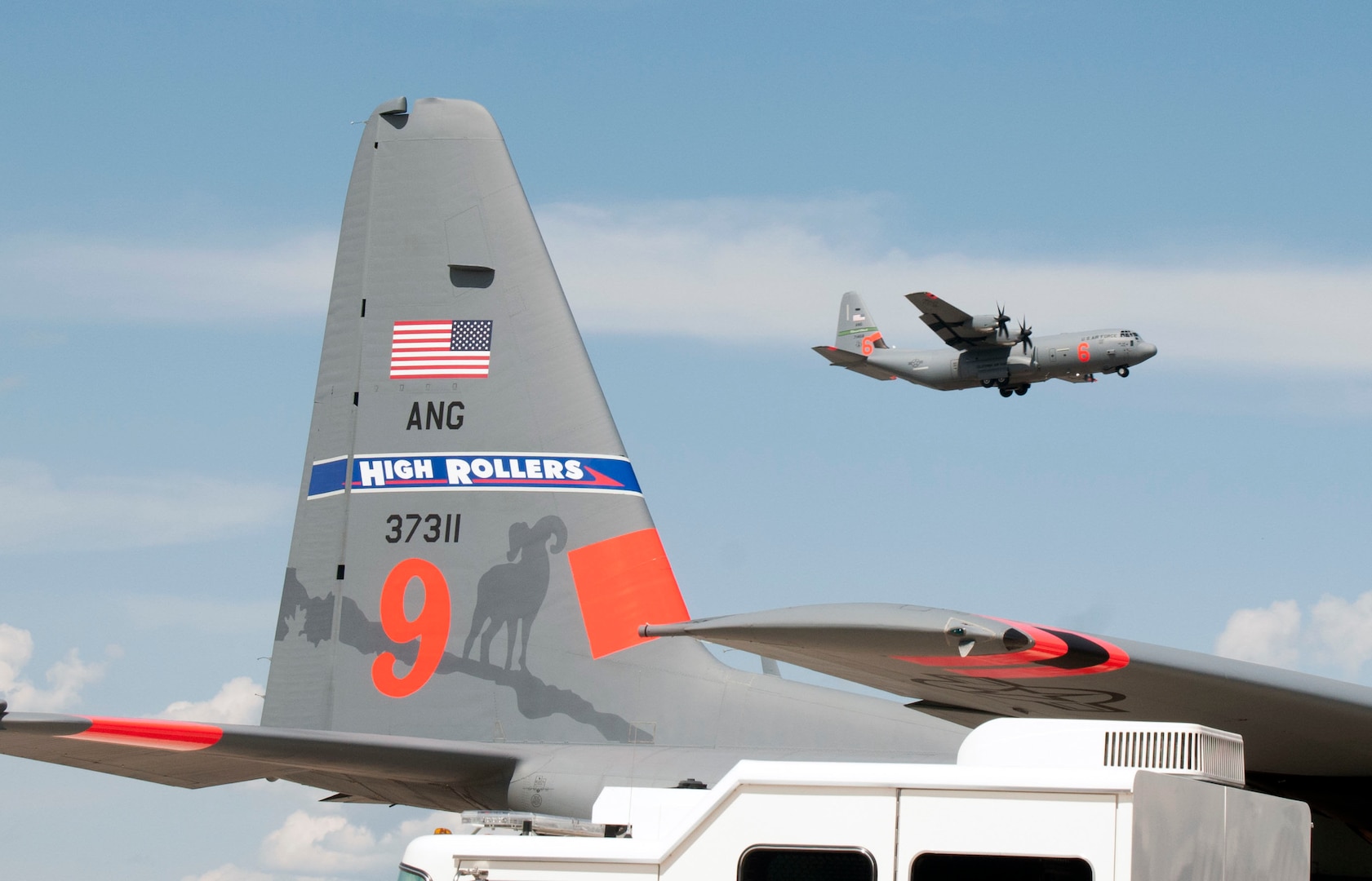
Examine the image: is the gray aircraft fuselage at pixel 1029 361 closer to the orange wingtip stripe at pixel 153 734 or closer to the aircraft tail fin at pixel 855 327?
the aircraft tail fin at pixel 855 327

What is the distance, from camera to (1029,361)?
152 ft

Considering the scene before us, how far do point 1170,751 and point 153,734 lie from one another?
606 cm

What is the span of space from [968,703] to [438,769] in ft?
13.6

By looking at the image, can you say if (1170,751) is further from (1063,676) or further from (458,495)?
(458,495)

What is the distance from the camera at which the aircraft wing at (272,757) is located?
8.22 metres

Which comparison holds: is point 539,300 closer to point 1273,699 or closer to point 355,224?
point 355,224

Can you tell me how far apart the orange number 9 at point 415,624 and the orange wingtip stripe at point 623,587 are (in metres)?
1.31

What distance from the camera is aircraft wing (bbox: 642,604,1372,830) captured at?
6027mm

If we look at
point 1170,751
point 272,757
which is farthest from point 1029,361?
point 1170,751

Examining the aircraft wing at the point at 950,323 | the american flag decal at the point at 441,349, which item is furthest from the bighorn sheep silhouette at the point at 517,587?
the aircraft wing at the point at 950,323

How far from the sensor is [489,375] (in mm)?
13305

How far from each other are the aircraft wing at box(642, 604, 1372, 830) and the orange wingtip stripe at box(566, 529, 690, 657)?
385 centimetres

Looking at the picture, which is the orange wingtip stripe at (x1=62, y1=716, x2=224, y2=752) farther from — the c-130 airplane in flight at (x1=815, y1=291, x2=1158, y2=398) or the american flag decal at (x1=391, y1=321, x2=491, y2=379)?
the c-130 airplane in flight at (x1=815, y1=291, x2=1158, y2=398)

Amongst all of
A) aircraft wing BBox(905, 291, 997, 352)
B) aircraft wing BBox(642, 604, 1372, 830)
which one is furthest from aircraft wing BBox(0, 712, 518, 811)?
aircraft wing BBox(905, 291, 997, 352)
